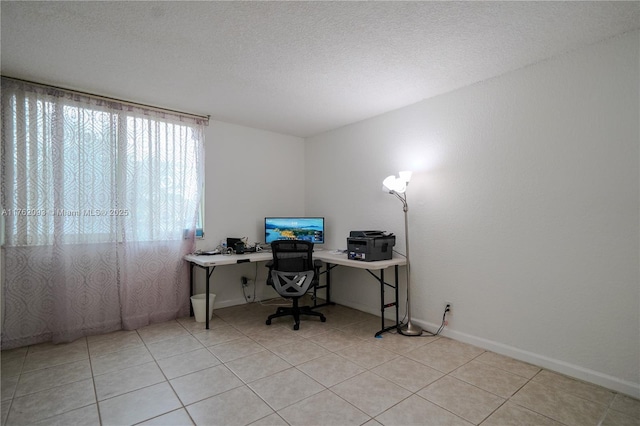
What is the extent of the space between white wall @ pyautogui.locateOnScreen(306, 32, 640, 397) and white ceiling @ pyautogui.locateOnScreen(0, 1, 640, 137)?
298mm

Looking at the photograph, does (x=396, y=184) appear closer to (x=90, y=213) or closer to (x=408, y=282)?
(x=408, y=282)

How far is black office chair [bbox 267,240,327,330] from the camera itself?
137 inches

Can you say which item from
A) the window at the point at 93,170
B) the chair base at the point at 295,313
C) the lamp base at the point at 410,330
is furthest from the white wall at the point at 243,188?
the lamp base at the point at 410,330

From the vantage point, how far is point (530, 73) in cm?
265

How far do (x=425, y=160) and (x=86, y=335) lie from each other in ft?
13.1

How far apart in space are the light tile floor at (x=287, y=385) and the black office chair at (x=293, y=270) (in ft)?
1.47

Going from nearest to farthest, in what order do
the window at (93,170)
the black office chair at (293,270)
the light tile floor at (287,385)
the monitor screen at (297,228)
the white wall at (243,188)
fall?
the light tile floor at (287,385) < the window at (93,170) < the black office chair at (293,270) < the white wall at (243,188) < the monitor screen at (297,228)

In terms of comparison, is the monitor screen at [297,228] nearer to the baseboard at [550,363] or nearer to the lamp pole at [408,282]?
the lamp pole at [408,282]

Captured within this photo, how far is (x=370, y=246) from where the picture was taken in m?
3.32

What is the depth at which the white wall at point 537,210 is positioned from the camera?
87.7 inches

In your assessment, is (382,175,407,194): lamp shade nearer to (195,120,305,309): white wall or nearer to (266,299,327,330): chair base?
(266,299,327,330): chair base

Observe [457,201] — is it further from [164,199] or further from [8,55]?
[8,55]

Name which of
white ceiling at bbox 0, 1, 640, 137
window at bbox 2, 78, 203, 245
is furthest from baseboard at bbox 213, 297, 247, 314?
white ceiling at bbox 0, 1, 640, 137

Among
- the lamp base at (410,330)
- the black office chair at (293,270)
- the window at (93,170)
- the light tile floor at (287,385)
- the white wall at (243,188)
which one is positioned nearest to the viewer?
the light tile floor at (287,385)
